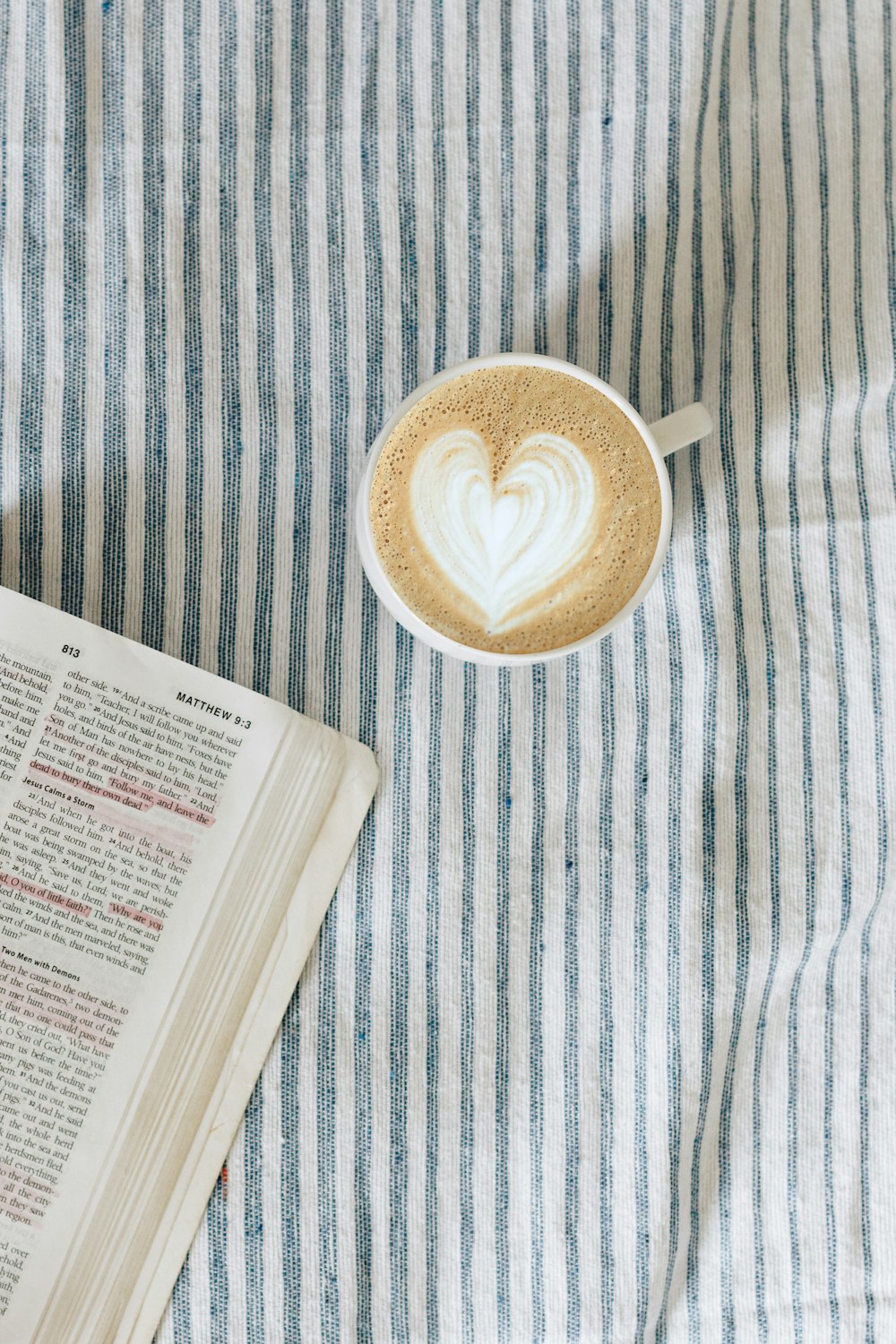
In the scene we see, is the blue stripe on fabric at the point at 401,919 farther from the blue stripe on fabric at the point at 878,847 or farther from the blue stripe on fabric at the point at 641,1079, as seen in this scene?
the blue stripe on fabric at the point at 878,847

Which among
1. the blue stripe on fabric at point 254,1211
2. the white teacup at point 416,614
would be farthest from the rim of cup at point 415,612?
the blue stripe on fabric at point 254,1211

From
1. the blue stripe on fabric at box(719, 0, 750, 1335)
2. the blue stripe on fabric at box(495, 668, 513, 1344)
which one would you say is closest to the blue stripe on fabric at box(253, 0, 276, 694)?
the blue stripe on fabric at box(495, 668, 513, 1344)

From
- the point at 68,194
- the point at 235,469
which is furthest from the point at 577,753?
the point at 68,194

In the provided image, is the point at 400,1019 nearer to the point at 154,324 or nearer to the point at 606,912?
the point at 606,912

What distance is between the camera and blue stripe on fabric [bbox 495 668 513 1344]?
526mm

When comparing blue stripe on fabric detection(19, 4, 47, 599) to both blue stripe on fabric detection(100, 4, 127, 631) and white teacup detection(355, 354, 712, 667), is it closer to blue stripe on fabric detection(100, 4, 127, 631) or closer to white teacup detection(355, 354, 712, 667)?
blue stripe on fabric detection(100, 4, 127, 631)

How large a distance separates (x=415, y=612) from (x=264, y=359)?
6.3 inches

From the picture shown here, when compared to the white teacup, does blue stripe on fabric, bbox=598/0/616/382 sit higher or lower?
higher

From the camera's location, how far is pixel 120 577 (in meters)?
0.52

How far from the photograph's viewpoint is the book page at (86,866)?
1.62 ft

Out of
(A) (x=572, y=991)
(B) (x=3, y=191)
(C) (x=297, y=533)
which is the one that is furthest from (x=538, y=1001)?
(B) (x=3, y=191)

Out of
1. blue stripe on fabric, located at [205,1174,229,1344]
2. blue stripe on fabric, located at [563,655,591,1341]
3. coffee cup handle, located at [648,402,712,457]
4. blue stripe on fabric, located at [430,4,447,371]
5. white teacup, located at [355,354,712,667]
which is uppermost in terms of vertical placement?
blue stripe on fabric, located at [430,4,447,371]

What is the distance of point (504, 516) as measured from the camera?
1.53 feet

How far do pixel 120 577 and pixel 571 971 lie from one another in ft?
0.94
